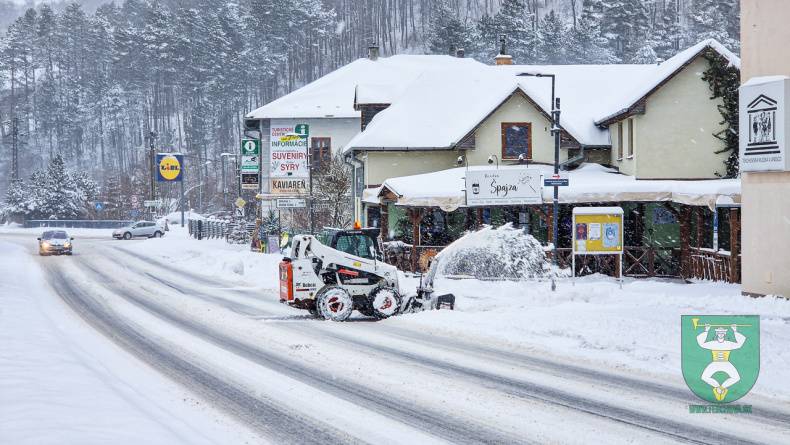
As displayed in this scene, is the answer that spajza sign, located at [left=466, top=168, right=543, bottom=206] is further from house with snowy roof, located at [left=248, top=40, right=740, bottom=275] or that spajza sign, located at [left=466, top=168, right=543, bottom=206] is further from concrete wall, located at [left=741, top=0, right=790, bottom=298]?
concrete wall, located at [left=741, top=0, right=790, bottom=298]

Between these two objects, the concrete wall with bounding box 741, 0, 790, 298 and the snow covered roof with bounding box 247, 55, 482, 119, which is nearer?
the concrete wall with bounding box 741, 0, 790, 298

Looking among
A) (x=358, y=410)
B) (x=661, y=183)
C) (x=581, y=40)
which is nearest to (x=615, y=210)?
(x=661, y=183)

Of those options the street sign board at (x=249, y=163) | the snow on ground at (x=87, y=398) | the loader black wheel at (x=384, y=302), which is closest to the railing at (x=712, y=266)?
the loader black wheel at (x=384, y=302)

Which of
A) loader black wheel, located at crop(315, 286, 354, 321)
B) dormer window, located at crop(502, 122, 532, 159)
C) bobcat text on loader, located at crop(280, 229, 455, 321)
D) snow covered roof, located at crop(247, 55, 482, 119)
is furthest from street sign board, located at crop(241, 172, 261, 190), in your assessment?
loader black wheel, located at crop(315, 286, 354, 321)

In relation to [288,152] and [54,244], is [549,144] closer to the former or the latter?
[288,152]

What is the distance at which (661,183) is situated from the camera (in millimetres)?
24250

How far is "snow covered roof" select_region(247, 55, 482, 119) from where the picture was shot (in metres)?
44.3

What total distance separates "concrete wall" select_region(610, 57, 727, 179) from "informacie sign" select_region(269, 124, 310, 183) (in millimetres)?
21670

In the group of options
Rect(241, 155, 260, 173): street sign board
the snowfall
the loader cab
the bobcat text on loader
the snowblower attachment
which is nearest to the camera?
the snowfall

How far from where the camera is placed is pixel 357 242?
15836 millimetres

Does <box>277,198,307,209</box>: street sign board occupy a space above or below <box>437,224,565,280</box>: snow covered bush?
above

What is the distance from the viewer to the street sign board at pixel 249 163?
133ft

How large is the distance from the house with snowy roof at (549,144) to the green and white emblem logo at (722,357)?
1201 centimetres

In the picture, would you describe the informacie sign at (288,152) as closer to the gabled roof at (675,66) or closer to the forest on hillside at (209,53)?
the gabled roof at (675,66)
